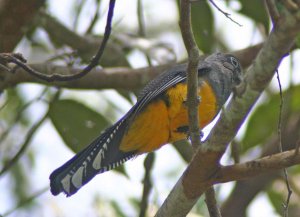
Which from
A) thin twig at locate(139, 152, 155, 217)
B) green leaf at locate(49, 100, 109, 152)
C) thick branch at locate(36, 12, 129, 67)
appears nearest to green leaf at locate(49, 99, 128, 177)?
green leaf at locate(49, 100, 109, 152)

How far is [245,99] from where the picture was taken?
270 centimetres

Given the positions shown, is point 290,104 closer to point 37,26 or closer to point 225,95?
point 225,95

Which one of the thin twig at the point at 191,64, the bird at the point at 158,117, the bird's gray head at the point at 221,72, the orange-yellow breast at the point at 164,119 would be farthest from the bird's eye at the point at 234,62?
the thin twig at the point at 191,64

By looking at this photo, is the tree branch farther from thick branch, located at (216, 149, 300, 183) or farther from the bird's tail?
the bird's tail

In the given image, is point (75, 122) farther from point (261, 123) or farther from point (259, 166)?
point (259, 166)

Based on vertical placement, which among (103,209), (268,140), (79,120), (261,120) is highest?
(79,120)

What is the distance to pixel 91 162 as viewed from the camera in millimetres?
3863

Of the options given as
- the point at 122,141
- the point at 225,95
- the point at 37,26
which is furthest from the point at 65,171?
the point at 37,26

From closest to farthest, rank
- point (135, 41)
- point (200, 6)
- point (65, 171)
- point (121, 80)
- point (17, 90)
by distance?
1. point (65, 171)
2. point (121, 80)
3. point (200, 6)
4. point (135, 41)
5. point (17, 90)

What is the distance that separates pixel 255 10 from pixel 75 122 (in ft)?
5.13

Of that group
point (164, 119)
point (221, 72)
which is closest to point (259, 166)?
point (164, 119)

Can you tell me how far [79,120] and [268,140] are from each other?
5.75 ft

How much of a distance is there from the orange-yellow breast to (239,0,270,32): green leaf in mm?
1145

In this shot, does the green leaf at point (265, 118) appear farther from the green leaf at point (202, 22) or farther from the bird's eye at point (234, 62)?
the bird's eye at point (234, 62)
